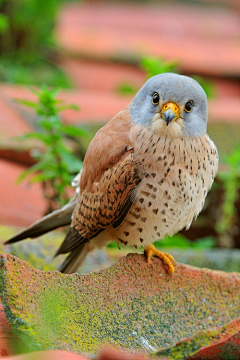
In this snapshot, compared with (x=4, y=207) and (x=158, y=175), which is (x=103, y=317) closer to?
(x=158, y=175)

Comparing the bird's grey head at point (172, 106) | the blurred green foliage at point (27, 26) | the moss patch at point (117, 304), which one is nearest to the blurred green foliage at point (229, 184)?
the bird's grey head at point (172, 106)

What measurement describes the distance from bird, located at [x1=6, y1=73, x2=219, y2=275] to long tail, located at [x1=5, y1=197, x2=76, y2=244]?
0.02 meters

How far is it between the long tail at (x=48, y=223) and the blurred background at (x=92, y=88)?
0.59 feet

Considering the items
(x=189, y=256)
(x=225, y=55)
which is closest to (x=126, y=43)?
(x=225, y=55)

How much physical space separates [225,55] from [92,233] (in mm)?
7711

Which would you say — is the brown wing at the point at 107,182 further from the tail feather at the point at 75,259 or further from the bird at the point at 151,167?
the tail feather at the point at 75,259

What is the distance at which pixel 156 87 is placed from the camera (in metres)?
2.86

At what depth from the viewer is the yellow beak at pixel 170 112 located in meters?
2.78

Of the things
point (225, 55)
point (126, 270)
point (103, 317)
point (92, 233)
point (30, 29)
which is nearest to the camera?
point (103, 317)

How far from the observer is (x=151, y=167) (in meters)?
2.89

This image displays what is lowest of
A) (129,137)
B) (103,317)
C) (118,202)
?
(103,317)

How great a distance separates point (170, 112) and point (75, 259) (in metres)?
1.06

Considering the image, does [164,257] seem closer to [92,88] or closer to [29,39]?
[29,39]

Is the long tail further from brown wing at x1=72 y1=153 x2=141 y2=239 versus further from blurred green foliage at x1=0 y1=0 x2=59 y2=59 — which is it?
blurred green foliage at x1=0 y1=0 x2=59 y2=59
